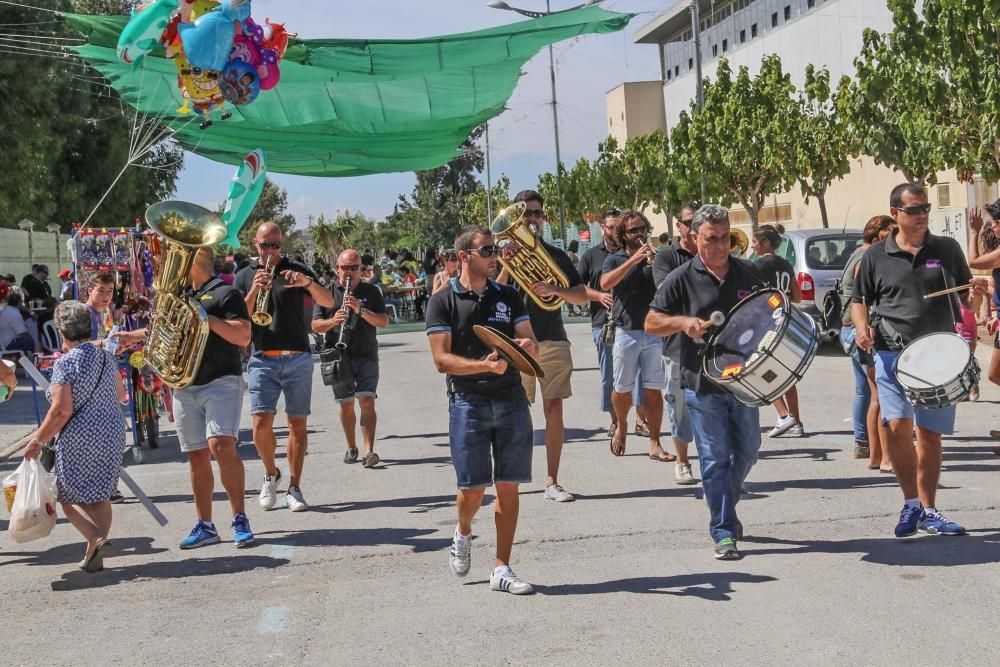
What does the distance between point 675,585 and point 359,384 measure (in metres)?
5.04

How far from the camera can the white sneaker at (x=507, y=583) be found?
5.98m

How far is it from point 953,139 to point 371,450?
45.0ft

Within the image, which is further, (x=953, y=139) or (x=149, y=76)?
(x=953, y=139)

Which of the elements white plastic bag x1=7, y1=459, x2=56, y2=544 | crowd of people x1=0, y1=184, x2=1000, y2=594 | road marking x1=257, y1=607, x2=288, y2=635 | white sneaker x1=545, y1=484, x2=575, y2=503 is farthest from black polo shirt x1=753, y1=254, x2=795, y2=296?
white plastic bag x1=7, y1=459, x2=56, y2=544

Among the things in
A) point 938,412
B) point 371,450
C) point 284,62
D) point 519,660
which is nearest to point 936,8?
point 284,62

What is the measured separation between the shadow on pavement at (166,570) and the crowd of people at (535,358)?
127 millimetres

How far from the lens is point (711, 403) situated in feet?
21.7

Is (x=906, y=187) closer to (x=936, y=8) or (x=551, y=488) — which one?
(x=551, y=488)

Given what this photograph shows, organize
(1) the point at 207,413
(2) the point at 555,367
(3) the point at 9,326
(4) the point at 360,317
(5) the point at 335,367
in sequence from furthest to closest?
1. (3) the point at 9,326
2. (4) the point at 360,317
3. (5) the point at 335,367
4. (2) the point at 555,367
5. (1) the point at 207,413

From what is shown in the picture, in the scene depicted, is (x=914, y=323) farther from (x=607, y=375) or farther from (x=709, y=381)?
(x=607, y=375)

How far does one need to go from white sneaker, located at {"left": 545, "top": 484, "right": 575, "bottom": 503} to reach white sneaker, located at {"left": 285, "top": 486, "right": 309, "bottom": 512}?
1.74 metres

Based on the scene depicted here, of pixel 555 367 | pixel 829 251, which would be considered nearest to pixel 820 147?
pixel 829 251

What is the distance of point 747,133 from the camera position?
1332 inches

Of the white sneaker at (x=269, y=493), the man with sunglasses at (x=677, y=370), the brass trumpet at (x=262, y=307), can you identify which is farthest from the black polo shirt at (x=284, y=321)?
the man with sunglasses at (x=677, y=370)
